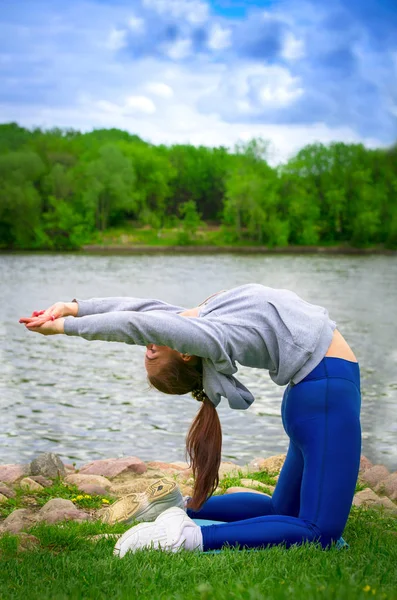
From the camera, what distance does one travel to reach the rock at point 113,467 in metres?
7.18

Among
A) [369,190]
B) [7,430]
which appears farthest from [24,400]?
[369,190]

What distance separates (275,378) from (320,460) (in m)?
0.46

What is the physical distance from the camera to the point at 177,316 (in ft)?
12.7

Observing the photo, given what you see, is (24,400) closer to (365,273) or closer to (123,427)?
(123,427)

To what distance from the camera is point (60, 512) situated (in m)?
5.48

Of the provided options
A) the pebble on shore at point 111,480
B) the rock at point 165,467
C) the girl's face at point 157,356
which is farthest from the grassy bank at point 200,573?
the rock at point 165,467

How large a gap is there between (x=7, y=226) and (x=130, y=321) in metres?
72.6

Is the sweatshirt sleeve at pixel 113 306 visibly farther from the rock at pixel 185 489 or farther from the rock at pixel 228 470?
the rock at pixel 228 470

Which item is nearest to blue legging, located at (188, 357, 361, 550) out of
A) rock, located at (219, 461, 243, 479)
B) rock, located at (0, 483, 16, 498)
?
rock, located at (0, 483, 16, 498)

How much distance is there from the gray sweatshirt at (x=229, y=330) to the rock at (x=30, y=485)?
2.66 metres

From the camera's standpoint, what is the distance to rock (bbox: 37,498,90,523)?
17.8 feet

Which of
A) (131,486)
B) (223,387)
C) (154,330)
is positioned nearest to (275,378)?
(223,387)

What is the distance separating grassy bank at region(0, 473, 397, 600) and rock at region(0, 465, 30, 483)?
219 cm

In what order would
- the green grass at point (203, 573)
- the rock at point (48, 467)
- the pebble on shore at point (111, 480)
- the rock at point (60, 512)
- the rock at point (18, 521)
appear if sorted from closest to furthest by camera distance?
the green grass at point (203, 573) → the rock at point (18, 521) → the rock at point (60, 512) → the pebble on shore at point (111, 480) → the rock at point (48, 467)
